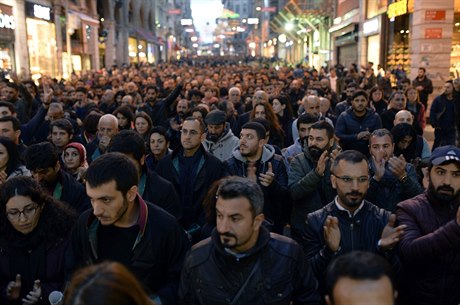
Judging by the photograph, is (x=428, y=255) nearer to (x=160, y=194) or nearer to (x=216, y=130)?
(x=160, y=194)

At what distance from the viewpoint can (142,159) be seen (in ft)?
16.0

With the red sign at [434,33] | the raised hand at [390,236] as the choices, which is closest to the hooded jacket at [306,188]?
the raised hand at [390,236]

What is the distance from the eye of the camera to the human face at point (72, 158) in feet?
19.8

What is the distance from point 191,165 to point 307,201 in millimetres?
1282

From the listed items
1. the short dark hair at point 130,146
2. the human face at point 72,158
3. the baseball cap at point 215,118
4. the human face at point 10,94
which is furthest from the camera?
the human face at point 10,94

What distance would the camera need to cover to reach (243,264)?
10.2 ft

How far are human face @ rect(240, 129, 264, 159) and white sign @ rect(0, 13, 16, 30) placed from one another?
1975cm

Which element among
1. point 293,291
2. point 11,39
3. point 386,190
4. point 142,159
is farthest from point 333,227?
point 11,39

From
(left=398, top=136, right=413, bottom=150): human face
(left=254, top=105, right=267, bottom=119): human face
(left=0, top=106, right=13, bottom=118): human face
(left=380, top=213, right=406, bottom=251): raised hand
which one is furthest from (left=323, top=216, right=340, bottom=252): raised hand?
(left=0, top=106, right=13, bottom=118): human face

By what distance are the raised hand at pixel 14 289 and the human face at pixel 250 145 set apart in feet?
9.11

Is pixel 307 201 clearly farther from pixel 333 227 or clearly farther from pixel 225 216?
pixel 225 216

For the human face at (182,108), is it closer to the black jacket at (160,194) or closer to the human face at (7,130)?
the human face at (7,130)

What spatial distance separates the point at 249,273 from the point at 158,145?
3.85m

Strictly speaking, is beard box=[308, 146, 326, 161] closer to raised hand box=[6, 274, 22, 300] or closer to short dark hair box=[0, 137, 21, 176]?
short dark hair box=[0, 137, 21, 176]
